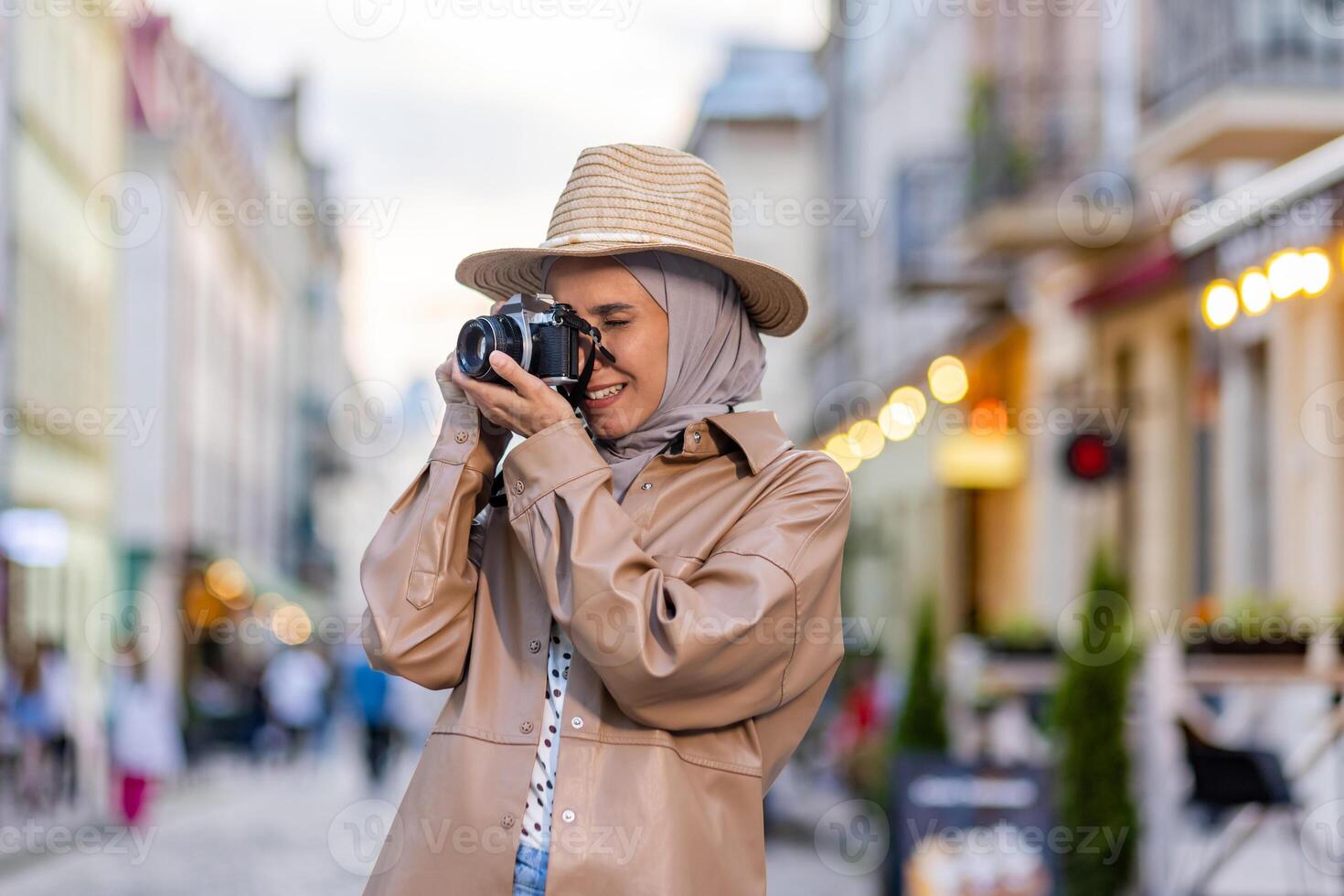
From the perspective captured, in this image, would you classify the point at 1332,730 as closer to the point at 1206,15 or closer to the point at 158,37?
the point at 1206,15

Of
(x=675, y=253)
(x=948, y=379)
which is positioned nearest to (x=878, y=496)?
(x=948, y=379)

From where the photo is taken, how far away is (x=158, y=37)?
109 ft

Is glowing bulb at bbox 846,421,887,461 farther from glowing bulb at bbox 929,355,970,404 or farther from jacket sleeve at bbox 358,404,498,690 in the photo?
jacket sleeve at bbox 358,404,498,690

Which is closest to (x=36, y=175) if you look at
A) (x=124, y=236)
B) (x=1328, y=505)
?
(x=124, y=236)

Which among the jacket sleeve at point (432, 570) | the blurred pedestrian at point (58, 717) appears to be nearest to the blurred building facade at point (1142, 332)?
the jacket sleeve at point (432, 570)

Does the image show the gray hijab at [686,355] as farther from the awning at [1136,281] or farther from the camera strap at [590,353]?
the awning at [1136,281]

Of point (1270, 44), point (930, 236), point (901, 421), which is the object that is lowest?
point (901, 421)

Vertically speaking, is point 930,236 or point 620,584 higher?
point 930,236

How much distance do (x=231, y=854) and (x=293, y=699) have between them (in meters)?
14.2

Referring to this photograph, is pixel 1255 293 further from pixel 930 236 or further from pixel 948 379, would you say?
pixel 930 236

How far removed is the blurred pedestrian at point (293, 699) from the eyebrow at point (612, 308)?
2511 centimetres

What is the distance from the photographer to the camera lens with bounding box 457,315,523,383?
8.41ft

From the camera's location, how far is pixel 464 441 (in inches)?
106

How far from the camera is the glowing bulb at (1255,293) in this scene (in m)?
9.52
